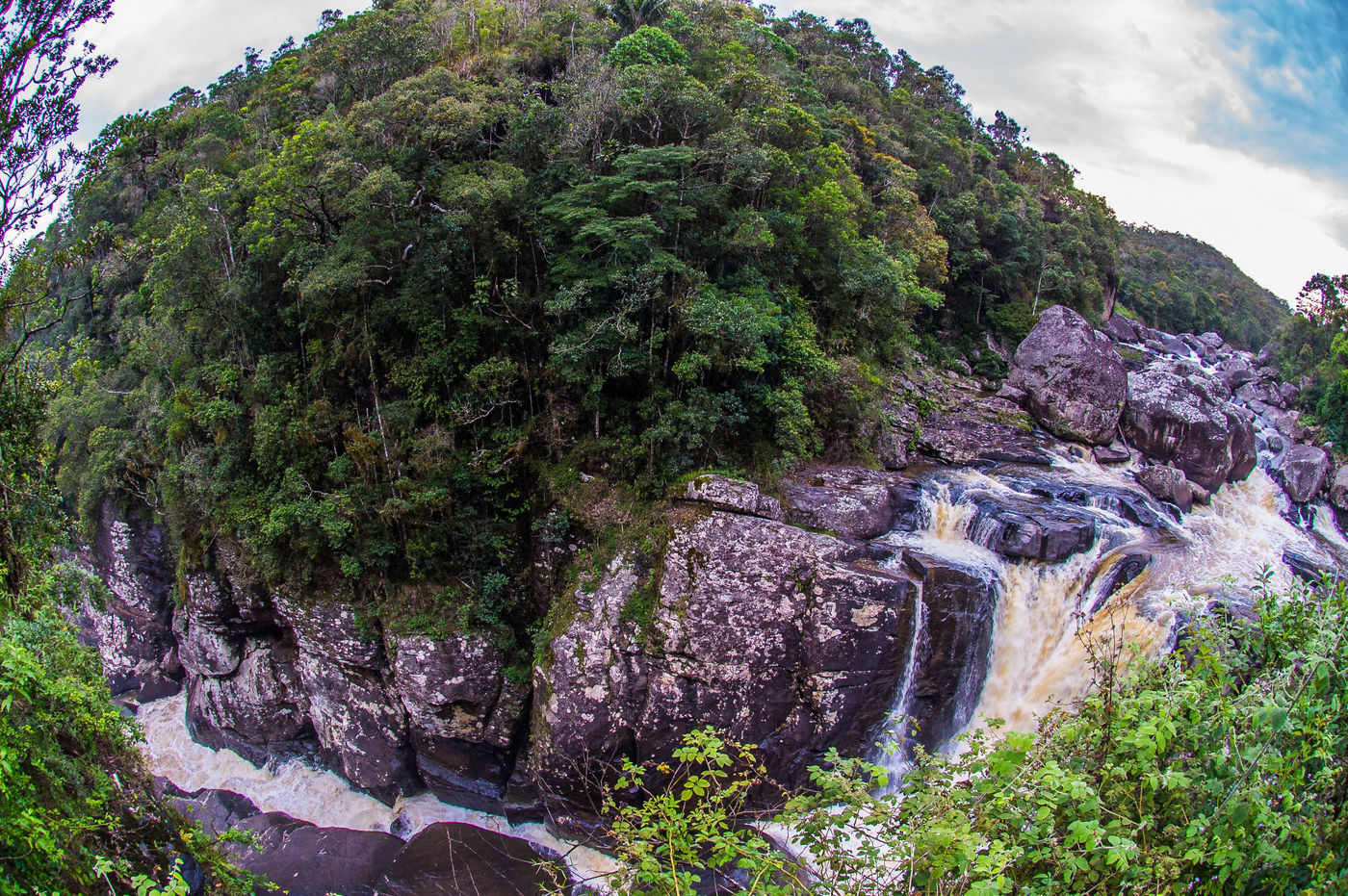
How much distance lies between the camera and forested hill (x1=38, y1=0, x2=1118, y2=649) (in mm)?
14438

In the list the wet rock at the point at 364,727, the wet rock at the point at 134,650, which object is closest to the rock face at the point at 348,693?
the wet rock at the point at 364,727

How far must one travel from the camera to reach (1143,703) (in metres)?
4.37

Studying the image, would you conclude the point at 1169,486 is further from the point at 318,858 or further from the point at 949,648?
the point at 318,858

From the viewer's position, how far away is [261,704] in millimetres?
16703

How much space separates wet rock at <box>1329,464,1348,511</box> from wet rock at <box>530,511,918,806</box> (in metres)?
17.7

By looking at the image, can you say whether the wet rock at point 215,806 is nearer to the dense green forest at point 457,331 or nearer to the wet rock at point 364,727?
the wet rock at point 364,727

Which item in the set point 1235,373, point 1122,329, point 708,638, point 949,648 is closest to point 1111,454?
point 949,648

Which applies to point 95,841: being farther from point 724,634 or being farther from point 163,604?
point 163,604

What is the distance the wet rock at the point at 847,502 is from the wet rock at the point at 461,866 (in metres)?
8.44

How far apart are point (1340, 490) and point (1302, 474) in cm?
135

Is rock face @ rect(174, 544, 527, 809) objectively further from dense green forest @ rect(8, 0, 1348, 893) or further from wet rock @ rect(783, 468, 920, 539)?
wet rock @ rect(783, 468, 920, 539)

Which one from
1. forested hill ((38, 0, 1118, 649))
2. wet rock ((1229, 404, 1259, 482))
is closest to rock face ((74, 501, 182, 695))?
forested hill ((38, 0, 1118, 649))

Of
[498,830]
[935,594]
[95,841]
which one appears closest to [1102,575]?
[935,594]

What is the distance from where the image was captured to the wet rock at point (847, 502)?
14.0 metres
